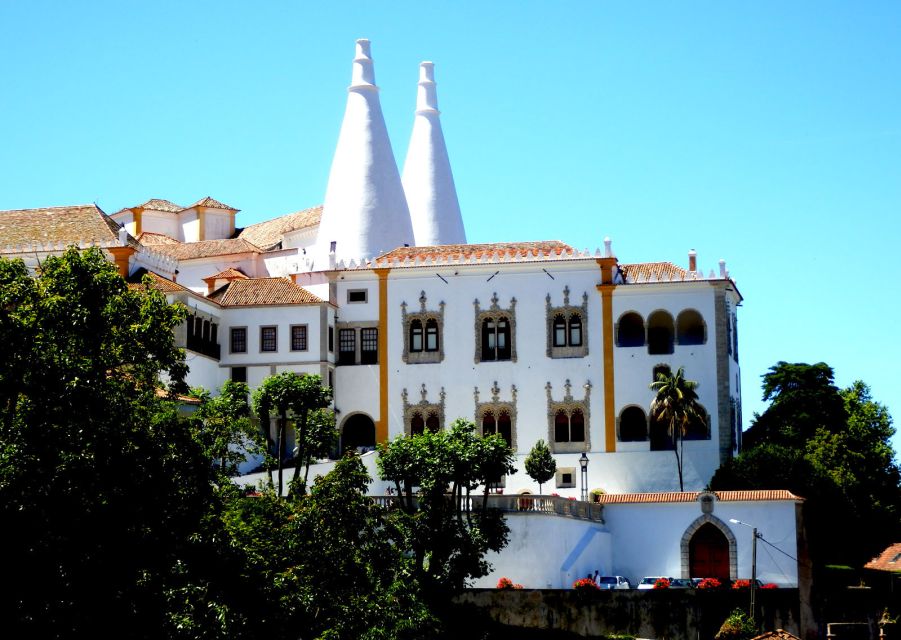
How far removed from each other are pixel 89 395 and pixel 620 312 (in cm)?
3167

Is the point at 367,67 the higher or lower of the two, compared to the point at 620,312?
higher

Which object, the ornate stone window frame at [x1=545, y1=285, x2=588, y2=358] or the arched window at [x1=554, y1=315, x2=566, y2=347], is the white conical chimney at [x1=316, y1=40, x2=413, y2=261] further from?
the arched window at [x1=554, y1=315, x2=566, y2=347]

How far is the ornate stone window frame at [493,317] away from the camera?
5828 centimetres

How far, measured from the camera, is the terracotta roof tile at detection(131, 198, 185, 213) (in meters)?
76.1

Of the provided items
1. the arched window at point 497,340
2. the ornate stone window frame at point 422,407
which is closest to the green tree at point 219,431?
the ornate stone window frame at point 422,407

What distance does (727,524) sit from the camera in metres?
48.0

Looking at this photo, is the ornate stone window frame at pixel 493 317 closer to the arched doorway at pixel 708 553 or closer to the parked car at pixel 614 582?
the parked car at pixel 614 582

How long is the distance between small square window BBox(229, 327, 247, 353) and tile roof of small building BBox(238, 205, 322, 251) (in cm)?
1057

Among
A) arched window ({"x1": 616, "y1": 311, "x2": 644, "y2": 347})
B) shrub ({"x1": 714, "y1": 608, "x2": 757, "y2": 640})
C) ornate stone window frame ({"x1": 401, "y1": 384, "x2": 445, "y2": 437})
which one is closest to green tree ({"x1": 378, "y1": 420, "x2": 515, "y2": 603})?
shrub ({"x1": 714, "y1": 608, "x2": 757, "y2": 640})

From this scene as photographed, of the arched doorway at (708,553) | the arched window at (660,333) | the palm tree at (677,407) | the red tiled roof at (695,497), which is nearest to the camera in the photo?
the red tiled roof at (695,497)

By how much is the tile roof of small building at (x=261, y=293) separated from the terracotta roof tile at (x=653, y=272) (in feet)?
38.1

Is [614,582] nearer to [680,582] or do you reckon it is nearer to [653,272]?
[680,582]

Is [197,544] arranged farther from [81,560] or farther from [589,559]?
[589,559]

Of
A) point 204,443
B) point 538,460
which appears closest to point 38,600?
point 204,443
